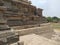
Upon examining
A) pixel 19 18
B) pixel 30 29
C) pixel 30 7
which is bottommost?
pixel 30 29

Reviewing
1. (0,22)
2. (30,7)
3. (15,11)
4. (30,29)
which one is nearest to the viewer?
(0,22)

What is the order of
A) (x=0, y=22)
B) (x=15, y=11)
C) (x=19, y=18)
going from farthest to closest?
(x=19, y=18), (x=15, y=11), (x=0, y=22)

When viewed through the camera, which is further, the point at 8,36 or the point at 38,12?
the point at 38,12

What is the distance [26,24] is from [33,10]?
192 cm

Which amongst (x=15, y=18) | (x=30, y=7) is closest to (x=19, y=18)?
Result: (x=15, y=18)

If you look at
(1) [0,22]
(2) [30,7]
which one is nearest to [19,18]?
(2) [30,7]

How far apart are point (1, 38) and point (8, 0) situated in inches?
131

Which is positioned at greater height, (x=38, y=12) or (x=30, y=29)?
(x=38, y=12)

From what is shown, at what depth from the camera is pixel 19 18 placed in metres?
7.10

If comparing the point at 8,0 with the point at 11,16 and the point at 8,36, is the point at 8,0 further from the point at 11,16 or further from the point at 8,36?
the point at 8,36

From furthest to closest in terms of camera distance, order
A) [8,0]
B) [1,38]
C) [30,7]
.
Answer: [30,7]
[8,0]
[1,38]

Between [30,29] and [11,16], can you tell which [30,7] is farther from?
[11,16]

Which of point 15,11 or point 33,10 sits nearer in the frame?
point 15,11

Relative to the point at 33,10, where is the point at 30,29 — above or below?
below
